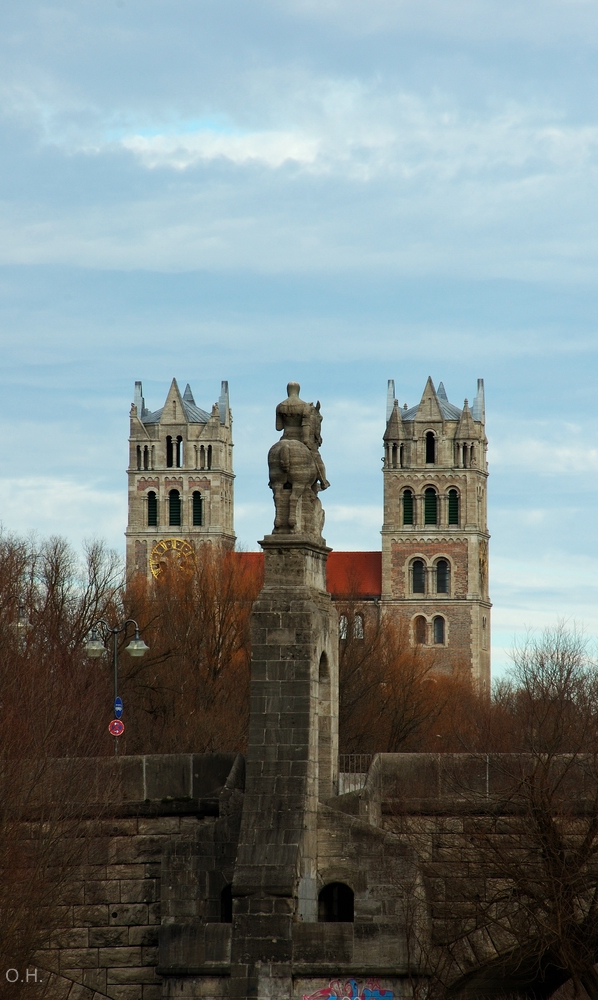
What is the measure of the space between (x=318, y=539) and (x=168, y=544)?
131 m

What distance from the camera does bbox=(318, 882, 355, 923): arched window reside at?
1166 inches

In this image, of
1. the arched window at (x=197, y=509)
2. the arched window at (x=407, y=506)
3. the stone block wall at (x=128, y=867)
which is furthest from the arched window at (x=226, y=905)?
the arched window at (x=197, y=509)

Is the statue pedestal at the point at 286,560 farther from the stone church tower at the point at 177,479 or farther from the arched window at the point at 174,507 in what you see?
the arched window at the point at 174,507

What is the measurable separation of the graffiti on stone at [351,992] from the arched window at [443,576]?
12780 cm

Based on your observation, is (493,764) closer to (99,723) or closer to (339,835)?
(339,835)

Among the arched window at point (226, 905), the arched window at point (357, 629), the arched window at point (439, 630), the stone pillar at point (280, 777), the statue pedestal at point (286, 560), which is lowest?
the arched window at point (226, 905)

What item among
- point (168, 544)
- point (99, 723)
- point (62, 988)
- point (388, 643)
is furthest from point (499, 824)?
point (168, 544)

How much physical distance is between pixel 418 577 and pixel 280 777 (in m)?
129

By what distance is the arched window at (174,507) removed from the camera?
163750mm

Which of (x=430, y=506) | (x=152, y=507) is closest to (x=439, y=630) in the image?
(x=430, y=506)

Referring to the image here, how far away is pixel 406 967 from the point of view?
2867 centimetres

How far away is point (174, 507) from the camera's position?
164 meters

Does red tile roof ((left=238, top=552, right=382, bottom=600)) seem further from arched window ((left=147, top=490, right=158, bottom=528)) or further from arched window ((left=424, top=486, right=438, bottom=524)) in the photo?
arched window ((left=147, top=490, right=158, bottom=528))

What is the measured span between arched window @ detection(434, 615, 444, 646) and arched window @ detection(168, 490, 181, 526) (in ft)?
74.8
